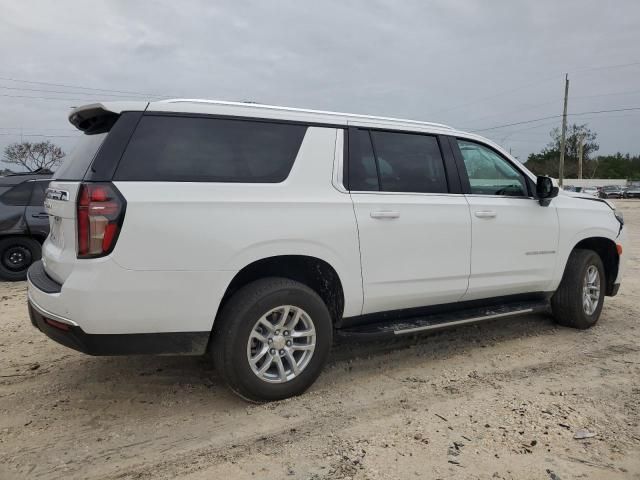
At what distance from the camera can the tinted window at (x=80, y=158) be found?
10.4 feet

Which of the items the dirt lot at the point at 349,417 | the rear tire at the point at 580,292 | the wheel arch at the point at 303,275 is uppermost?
the wheel arch at the point at 303,275

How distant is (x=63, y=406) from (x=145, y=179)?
167 centimetres

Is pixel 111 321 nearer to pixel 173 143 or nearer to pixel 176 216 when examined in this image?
pixel 176 216

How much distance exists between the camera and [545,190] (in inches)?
193

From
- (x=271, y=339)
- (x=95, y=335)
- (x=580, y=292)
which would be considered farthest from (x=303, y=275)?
(x=580, y=292)

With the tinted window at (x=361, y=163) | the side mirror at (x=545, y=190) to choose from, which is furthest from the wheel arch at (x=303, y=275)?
the side mirror at (x=545, y=190)

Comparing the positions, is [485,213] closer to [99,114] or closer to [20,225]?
[99,114]

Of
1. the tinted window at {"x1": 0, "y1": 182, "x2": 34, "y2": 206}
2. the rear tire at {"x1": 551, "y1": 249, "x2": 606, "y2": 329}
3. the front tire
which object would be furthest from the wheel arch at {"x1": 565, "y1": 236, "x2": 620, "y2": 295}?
the tinted window at {"x1": 0, "y1": 182, "x2": 34, "y2": 206}

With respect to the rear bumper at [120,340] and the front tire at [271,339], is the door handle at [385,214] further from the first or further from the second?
the rear bumper at [120,340]

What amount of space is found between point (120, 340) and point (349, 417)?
1.47 m

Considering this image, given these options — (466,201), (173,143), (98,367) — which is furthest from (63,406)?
(466,201)

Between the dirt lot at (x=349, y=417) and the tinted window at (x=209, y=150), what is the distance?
1515 millimetres

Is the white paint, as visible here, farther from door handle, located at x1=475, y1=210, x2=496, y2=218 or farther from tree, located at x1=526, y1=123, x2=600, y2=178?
tree, located at x1=526, y1=123, x2=600, y2=178

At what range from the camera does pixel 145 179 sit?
308 centimetres
